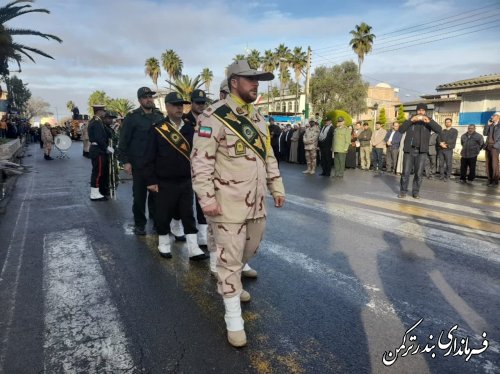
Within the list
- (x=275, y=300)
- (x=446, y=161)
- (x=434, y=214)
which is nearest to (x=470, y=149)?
(x=446, y=161)

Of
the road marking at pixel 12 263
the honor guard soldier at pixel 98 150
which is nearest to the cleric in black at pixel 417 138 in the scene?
the honor guard soldier at pixel 98 150

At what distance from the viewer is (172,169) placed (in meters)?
4.64

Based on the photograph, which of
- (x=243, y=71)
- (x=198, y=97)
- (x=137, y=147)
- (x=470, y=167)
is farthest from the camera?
(x=470, y=167)

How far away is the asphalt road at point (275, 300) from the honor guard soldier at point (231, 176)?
1.52ft

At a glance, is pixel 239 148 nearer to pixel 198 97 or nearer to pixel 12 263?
pixel 198 97

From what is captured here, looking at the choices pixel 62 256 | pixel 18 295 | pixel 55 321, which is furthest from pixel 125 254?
pixel 55 321

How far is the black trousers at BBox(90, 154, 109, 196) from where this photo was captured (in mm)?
8688

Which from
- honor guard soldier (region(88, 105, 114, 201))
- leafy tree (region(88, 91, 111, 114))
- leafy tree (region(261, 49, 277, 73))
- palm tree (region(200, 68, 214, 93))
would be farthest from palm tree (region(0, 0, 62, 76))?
leafy tree (region(88, 91, 111, 114))

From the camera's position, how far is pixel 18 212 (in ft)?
24.8

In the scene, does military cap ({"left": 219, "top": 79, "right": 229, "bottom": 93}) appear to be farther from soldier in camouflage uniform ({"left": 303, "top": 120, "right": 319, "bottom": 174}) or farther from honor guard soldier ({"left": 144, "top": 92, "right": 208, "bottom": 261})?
soldier in camouflage uniform ({"left": 303, "top": 120, "right": 319, "bottom": 174})

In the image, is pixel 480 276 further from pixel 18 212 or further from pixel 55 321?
pixel 18 212

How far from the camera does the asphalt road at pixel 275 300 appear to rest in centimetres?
270

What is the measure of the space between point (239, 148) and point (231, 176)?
0.74 feet

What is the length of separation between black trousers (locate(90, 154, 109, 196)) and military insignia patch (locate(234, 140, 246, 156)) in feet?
21.7
